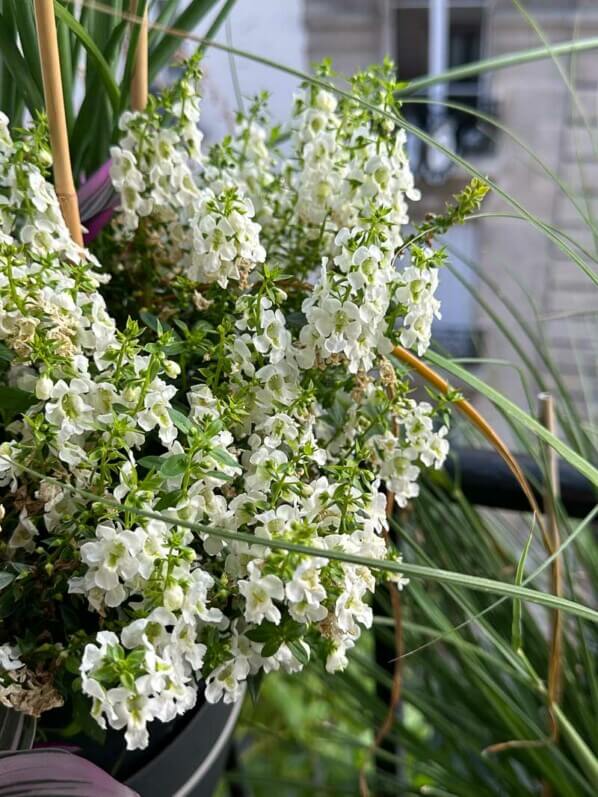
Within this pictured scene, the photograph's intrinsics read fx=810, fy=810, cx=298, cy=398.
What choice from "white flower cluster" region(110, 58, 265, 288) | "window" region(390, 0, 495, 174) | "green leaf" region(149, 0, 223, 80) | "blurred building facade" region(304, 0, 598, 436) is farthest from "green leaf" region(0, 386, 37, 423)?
"window" region(390, 0, 495, 174)

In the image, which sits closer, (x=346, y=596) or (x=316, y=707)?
(x=346, y=596)

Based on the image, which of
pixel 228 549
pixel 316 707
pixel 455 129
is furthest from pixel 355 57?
pixel 228 549

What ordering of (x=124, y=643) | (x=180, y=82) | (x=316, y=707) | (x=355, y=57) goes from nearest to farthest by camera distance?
(x=124, y=643) < (x=180, y=82) < (x=316, y=707) < (x=355, y=57)

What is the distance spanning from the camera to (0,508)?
1.07 feet

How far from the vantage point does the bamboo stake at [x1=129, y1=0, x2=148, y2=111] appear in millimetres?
428

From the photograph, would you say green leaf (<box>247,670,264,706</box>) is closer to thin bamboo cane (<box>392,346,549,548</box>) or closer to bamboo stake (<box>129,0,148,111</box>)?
thin bamboo cane (<box>392,346,549,548</box>)

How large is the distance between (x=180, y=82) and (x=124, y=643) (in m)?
0.30

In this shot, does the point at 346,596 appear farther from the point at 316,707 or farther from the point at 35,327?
the point at 316,707

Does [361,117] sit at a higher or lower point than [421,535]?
higher

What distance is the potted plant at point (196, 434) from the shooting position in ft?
1.07

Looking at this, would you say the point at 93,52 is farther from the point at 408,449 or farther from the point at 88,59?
the point at 408,449

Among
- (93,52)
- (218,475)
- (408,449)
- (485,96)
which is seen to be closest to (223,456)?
(218,475)

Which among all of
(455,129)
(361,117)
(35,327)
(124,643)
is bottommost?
(124,643)

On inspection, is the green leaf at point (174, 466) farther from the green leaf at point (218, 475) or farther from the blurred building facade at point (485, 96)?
the blurred building facade at point (485, 96)
